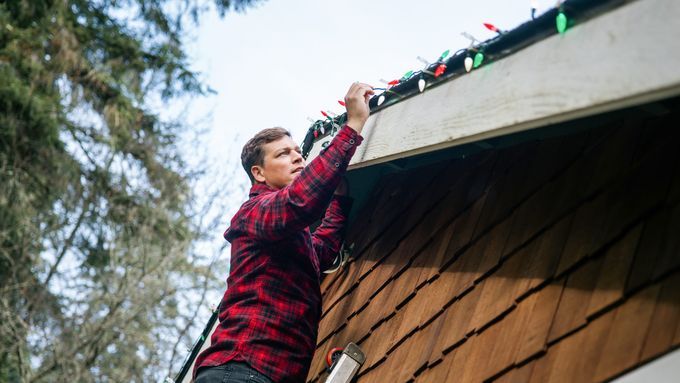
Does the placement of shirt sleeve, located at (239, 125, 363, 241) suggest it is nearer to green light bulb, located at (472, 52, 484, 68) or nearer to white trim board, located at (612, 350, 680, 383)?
green light bulb, located at (472, 52, 484, 68)

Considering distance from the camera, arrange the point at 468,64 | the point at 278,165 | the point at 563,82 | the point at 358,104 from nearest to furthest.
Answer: the point at 563,82, the point at 468,64, the point at 358,104, the point at 278,165

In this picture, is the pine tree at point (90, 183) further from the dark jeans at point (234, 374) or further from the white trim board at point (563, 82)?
the white trim board at point (563, 82)

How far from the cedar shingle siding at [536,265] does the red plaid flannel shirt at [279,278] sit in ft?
1.27

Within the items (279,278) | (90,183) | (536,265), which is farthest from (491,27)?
(90,183)

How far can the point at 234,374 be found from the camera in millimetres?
2508

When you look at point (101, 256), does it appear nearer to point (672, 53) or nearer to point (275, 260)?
point (275, 260)

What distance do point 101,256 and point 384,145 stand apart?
35.0 feet

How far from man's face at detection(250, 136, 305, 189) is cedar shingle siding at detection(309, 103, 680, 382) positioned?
1.77 ft

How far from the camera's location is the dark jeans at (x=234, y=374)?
2.49 m

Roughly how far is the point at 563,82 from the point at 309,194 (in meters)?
1.07

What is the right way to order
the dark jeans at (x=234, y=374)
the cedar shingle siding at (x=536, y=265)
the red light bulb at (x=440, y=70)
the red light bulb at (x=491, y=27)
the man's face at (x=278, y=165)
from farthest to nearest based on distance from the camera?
the man's face at (x=278, y=165) < the dark jeans at (x=234, y=374) < the red light bulb at (x=440, y=70) < the red light bulb at (x=491, y=27) < the cedar shingle siding at (x=536, y=265)

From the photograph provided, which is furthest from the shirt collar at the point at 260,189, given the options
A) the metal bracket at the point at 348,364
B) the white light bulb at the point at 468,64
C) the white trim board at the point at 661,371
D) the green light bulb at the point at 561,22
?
the white trim board at the point at 661,371

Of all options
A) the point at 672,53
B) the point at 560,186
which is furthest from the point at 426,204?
the point at 672,53

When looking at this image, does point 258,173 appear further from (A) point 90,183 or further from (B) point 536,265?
(A) point 90,183
